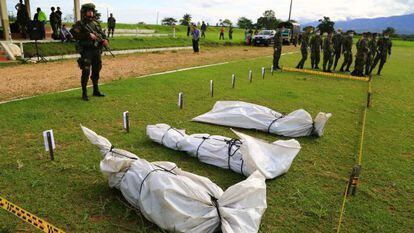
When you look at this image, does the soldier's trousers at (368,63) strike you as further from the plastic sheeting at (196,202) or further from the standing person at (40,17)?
the standing person at (40,17)

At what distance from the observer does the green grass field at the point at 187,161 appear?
11.2 ft

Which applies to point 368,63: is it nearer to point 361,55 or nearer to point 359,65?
point 359,65

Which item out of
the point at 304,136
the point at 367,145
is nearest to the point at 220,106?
the point at 304,136

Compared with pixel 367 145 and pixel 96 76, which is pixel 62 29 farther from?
pixel 367 145

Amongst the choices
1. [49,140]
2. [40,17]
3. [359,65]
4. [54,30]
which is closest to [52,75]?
[40,17]

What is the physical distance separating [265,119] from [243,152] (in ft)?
7.07

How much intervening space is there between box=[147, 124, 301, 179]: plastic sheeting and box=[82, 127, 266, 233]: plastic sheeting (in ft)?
2.62

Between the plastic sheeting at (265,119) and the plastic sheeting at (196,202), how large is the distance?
2758 mm

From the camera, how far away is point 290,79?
12594mm

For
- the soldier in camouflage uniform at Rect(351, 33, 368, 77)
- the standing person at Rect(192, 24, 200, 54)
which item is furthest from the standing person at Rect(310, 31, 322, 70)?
the standing person at Rect(192, 24, 200, 54)

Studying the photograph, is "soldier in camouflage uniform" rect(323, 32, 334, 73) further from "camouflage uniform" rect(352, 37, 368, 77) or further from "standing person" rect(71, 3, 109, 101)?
"standing person" rect(71, 3, 109, 101)

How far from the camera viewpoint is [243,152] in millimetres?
4113

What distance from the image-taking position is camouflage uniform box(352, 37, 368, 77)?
1304cm

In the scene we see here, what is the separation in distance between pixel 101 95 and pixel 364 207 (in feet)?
21.4
